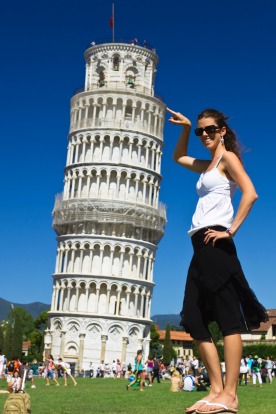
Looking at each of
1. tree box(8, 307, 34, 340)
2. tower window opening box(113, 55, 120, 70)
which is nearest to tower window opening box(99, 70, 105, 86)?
tower window opening box(113, 55, 120, 70)

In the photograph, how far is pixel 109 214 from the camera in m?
69.6

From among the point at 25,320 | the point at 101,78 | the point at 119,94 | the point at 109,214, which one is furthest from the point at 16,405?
the point at 25,320

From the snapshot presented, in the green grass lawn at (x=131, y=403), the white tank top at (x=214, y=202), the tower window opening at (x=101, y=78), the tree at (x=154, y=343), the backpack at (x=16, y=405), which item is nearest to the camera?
the white tank top at (x=214, y=202)

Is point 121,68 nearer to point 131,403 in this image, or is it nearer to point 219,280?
point 131,403

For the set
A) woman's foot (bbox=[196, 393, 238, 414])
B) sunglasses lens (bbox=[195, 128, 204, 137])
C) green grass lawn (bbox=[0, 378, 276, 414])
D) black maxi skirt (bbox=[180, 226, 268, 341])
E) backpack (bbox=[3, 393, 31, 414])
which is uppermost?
sunglasses lens (bbox=[195, 128, 204, 137])

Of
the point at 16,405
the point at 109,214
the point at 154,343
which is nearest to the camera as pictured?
the point at 16,405

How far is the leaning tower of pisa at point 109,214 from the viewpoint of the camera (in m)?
68.2

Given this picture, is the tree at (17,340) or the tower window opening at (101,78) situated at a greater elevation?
the tower window opening at (101,78)

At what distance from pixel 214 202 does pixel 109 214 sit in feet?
212

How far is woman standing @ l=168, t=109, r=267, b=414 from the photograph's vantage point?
16.2 feet

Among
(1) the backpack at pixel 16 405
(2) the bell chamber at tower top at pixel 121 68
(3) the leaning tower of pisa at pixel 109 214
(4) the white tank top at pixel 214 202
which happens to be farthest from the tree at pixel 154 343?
(4) the white tank top at pixel 214 202

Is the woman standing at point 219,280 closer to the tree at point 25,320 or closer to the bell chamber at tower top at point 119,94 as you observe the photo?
the bell chamber at tower top at point 119,94

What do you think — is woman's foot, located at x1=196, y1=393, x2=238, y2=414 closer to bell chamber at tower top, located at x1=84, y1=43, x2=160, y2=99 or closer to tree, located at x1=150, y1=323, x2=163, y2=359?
bell chamber at tower top, located at x1=84, y1=43, x2=160, y2=99

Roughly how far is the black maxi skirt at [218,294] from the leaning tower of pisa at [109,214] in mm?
63496
